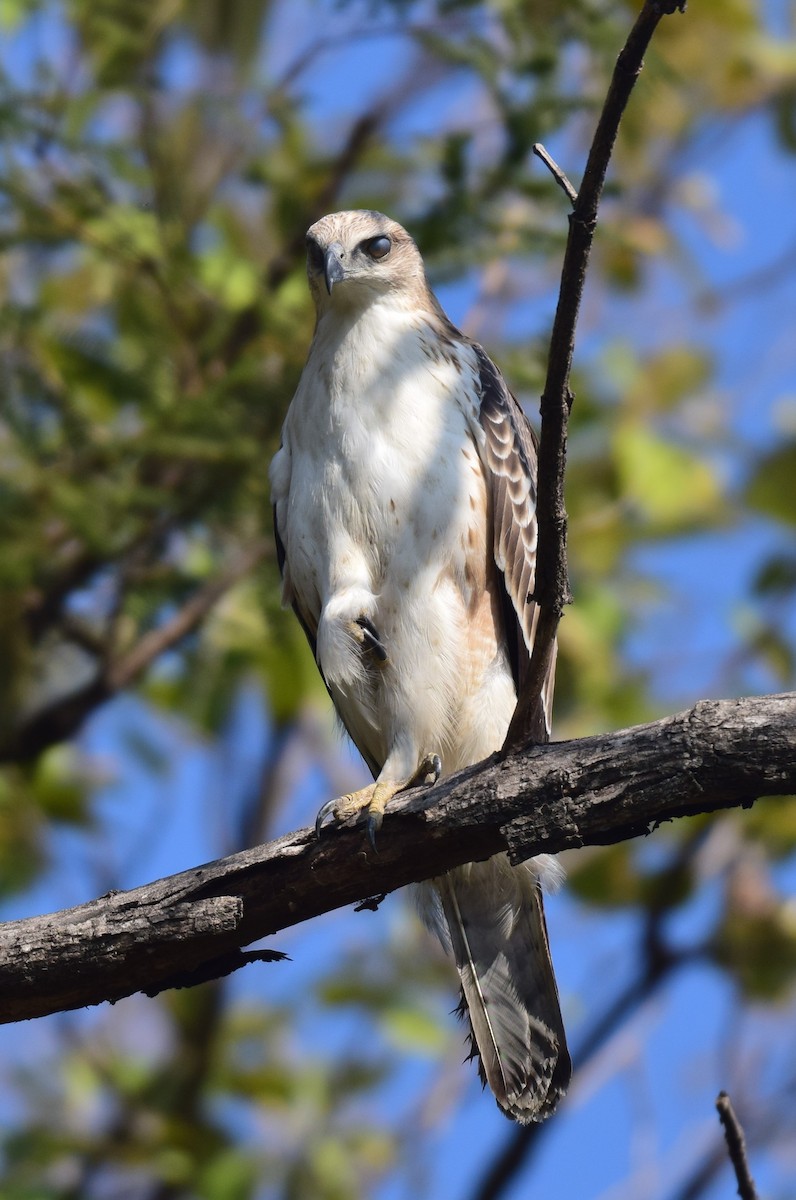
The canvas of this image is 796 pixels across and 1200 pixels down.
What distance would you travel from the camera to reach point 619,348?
7879 mm

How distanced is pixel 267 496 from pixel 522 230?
1431 millimetres

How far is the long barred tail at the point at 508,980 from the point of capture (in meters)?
4.25

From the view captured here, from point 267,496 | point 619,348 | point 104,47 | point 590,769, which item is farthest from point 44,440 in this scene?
point 619,348

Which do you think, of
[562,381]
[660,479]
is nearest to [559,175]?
[562,381]

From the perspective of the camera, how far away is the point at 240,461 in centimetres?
530

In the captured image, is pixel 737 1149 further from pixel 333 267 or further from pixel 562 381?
pixel 333 267

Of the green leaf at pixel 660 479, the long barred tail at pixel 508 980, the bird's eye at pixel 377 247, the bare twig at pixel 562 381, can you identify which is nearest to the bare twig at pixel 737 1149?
the bare twig at pixel 562 381

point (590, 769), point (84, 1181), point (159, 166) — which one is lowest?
point (590, 769)

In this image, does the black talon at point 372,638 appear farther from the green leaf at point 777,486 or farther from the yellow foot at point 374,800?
the green leaf at point 777,486

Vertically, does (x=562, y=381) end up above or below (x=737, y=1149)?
above

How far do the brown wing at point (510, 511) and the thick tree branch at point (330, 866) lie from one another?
1.06m

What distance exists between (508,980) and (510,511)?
4.84ft

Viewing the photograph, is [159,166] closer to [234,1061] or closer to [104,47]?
[104,47]

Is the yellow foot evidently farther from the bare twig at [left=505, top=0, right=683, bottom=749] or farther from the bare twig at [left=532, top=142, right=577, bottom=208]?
the bare twig at [left=532, top=142, right=577, bottom=208]
